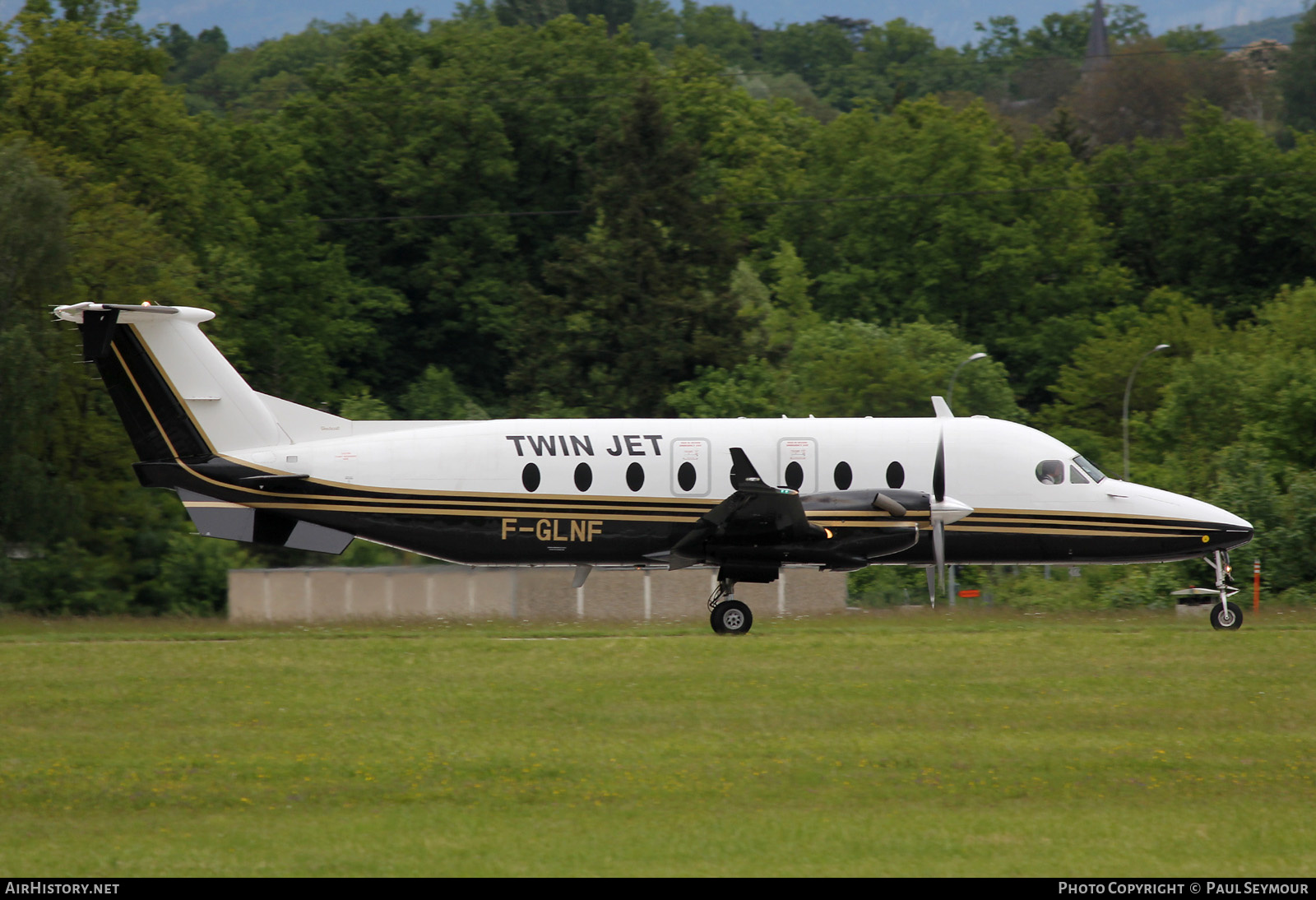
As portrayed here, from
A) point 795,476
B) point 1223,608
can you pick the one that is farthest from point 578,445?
point 1223,608

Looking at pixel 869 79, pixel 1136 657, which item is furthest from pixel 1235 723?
pixel 869 79

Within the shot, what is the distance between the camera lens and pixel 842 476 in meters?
22.1

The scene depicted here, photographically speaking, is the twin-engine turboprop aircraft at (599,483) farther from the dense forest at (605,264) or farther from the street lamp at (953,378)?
the street lamp at (953,378)

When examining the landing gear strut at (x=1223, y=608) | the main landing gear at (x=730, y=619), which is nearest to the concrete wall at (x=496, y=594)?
the main landing gear at (x=730, y=619)

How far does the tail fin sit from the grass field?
10.6ft

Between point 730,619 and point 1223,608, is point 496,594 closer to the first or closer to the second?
point 730,619

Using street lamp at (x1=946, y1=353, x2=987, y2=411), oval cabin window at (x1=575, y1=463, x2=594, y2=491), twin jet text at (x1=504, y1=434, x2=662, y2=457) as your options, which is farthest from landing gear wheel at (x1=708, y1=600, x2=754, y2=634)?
street lamp at (x1=946, y1=353, x2=987, y2=411)

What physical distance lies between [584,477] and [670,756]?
28.4 ft

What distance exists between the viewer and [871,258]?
225 feet

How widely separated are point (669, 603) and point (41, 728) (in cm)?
1703

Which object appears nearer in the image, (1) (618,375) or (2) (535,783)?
(2) (535,783)

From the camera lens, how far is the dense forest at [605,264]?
3600cm
